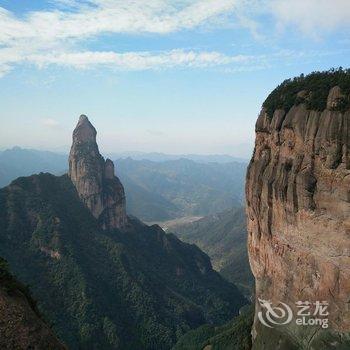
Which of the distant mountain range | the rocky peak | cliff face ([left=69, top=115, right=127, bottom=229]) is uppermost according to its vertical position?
the rocky peak

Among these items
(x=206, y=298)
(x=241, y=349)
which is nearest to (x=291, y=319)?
(x=241, y=349)

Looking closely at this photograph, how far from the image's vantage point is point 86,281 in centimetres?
9319

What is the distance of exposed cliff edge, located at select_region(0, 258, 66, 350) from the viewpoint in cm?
2578

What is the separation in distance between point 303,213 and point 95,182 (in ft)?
263

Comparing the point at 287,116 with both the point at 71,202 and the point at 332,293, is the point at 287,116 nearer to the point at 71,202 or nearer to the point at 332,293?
the point at 332,293

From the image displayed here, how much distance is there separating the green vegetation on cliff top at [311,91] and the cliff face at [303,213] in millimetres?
520

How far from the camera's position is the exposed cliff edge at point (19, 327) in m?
25.8

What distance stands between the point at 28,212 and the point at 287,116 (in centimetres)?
7567

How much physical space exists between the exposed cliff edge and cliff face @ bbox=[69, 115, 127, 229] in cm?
8812

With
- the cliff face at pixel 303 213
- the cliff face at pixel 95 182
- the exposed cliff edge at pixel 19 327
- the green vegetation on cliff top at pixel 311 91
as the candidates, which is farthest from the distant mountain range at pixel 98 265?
the exposed cliff edge at pixel 19 327

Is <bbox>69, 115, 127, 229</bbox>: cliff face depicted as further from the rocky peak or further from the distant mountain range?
the distant mountain range

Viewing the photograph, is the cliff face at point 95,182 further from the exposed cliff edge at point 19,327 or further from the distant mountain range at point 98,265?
the exposed cliff edge at point 19,327

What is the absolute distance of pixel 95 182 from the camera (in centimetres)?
11700

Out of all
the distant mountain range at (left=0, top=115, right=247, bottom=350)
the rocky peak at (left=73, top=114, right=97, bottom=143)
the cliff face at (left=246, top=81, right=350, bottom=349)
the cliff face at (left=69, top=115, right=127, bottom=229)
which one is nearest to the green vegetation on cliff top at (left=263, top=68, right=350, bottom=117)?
the cliff face at (left=246, top=81, right=350, bottom=349)
